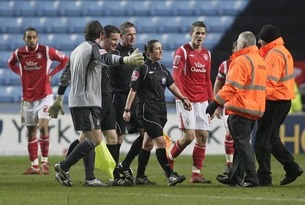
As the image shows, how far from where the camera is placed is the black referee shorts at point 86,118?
11.4 m

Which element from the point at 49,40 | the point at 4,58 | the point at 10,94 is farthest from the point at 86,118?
the point at 49,40

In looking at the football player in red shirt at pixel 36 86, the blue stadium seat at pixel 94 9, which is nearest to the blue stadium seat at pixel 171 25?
the blue stadium seat at pixel 94 9

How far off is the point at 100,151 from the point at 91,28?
1664mm

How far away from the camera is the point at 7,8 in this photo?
24.7 metres

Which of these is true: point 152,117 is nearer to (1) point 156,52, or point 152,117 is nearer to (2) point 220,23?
(1) point 156,52

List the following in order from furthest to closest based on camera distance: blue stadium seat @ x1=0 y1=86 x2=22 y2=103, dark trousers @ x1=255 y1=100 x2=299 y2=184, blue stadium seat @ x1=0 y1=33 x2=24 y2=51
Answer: blue stadium seat @ x1=0 y1=33 x2=24 y2=51, blue stadium seat @ x1=0 y1=86 x2=22 y2=103, dark trousers @ x1=255 y1=100 x2=299 y2=184

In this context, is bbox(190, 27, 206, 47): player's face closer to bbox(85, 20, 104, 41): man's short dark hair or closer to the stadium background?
bbox(85, 20, 104, 41): man's short dark hair

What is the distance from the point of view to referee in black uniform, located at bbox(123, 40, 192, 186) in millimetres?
11742

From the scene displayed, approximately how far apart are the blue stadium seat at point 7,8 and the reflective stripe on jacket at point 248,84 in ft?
46.3

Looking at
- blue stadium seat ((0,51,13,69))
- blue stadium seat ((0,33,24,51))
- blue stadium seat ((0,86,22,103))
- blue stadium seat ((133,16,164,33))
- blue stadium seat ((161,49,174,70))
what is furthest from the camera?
blue stadium seat ((133,16,164,33))

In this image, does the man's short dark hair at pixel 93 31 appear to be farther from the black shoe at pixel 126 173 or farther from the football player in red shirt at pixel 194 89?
the black shoe at pixel 126 173

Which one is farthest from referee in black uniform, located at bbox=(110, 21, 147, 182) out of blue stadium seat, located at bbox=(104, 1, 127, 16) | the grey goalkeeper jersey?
blue stadium seat, located at bbox=(104, 1, 127, 16)

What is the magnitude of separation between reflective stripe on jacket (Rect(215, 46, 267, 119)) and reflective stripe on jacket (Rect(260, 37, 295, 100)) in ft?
1.04

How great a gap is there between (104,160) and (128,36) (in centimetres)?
157
